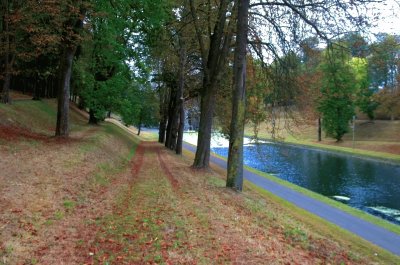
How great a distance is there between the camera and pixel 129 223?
8.53 meters

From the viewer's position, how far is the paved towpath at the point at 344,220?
14211 mm

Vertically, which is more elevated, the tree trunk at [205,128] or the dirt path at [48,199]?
the tree trunk at [205,128]

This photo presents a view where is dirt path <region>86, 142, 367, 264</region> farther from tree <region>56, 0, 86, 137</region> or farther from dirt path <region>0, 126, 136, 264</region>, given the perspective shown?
tree <region>56, 0, 86, 137</region>

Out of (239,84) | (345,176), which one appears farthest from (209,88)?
(345,176)

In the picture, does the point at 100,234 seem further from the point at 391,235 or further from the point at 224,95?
the point at 224,95

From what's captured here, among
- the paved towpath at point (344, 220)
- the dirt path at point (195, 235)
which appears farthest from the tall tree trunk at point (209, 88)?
the dirt path at point (195, 235)

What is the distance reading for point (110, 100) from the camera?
30.0 m

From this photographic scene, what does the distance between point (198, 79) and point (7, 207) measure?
25.5 m

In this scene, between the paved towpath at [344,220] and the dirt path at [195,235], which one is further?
the paved towpath at [344,220]

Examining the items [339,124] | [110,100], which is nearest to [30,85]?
[110,100]

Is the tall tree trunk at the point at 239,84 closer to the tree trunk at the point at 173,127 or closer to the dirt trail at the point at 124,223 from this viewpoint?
the dirt trail at the point at 124,223

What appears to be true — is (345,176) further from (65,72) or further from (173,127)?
(65,72)

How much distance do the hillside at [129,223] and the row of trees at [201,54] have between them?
368 cm

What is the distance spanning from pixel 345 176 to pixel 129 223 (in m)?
30.4
